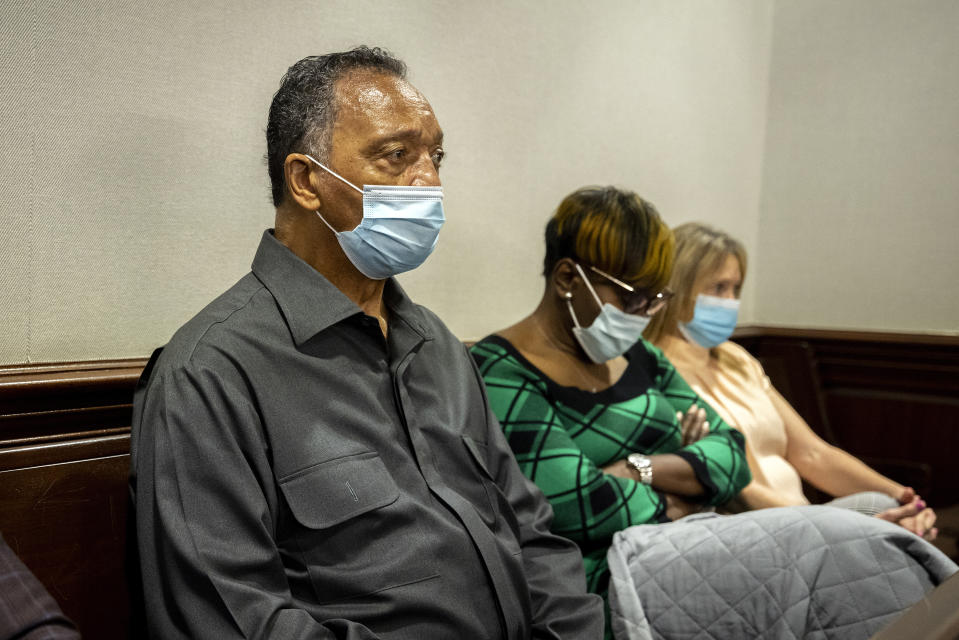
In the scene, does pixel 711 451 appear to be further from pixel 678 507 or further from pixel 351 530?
pixel 351 530

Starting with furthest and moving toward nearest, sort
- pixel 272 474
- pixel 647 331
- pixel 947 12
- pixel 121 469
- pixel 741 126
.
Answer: pixel 741 126 → pixel 947 12 → pixel 647 331 → pixel 121 469 → pixel 272 474

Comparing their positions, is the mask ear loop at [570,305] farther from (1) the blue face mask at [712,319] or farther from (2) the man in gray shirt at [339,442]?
(1) the blue face mask at [712,319]

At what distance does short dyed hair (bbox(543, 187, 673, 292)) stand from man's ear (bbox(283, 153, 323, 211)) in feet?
2.64

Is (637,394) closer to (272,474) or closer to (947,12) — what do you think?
(272,474)

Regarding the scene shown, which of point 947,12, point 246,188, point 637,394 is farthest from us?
point 947,12

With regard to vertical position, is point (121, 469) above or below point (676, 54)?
below

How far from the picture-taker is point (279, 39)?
187 cm

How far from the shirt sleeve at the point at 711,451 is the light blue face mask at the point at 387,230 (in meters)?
0.93

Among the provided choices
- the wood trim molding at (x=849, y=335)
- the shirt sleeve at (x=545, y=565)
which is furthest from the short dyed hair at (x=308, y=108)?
the wood trim molding at (x=849, y=335)

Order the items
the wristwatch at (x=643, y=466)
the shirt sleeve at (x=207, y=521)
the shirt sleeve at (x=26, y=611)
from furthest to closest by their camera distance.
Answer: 1. the wristwatch at (x=643, y=466)
2. the shirt sleeve at (x=207, y=521)
3. the shirt sleeve at (x=26, y=611)

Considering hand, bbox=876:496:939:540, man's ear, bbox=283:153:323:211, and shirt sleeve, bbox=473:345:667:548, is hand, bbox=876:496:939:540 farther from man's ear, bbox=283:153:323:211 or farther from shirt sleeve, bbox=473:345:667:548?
man's ear, bbox=283:153:323:211

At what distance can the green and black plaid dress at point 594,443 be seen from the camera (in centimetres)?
174

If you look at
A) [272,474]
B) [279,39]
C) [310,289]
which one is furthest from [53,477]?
[279,39]

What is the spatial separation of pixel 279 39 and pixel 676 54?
76.3 inches
